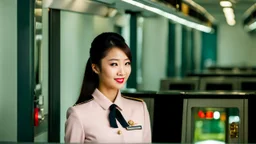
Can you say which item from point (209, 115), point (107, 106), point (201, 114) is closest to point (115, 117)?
point (107, 106)

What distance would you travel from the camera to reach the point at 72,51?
332 inches

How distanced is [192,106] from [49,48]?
1522 millimetres

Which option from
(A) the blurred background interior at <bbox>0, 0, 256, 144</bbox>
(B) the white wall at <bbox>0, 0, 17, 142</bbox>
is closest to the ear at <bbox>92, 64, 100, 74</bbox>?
(A) the blurred background interior at <bbox>0, 0, 256, 144</bbox>

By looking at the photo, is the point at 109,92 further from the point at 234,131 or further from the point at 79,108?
the point at 234,131

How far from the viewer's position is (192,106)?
20.7ft

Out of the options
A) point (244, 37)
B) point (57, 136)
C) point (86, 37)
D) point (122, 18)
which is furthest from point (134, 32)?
point (244, 37)

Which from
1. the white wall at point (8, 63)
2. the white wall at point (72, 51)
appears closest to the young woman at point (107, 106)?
the white wall at point (8, 63)

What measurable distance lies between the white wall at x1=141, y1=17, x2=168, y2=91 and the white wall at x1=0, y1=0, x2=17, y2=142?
484 inches

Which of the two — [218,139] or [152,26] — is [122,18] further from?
[152,26]

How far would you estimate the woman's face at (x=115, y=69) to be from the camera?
12.7 feet

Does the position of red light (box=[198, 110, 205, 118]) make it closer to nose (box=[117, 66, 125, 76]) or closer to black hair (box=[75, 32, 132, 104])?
black hair (box=[75, 32, 132, 104])

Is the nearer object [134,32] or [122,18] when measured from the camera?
[122,18]

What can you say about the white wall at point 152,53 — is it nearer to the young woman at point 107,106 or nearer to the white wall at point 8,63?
the white wall at point 8,63

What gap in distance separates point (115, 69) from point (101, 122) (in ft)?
1.04
